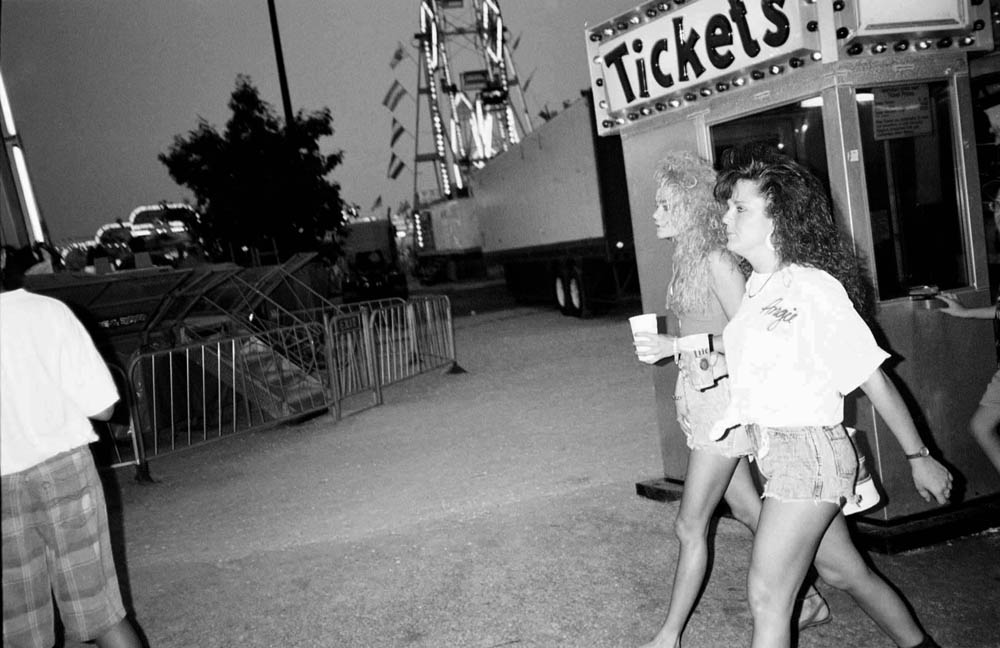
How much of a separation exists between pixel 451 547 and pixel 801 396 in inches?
115

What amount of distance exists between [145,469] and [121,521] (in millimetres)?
1177

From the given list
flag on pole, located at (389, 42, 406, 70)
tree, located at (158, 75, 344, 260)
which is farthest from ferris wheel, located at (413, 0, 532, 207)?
tree, located at (158, 75, 344, 260)

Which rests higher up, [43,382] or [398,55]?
→ [398,55]

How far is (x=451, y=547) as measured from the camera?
16.1 ft

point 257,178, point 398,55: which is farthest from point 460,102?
point 257,178

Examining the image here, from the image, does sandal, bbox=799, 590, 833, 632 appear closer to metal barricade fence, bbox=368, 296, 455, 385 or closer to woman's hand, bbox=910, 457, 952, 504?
woman's hand, bbox=910, 457, 952, 504

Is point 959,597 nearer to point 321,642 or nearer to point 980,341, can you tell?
point 980,341

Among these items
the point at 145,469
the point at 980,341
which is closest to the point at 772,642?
the point at 980,341

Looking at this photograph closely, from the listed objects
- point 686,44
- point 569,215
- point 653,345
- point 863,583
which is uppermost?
point 686,44

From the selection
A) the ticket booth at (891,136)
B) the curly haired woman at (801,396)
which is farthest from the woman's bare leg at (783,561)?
the ticket booth at (891,136)

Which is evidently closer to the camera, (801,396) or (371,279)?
(801,396)

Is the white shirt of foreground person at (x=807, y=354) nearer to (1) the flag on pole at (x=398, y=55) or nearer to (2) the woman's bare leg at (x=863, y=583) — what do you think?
(2) the woman's bare leg at (x=863, y=583)

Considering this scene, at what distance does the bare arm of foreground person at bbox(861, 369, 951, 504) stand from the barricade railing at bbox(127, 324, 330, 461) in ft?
23.7

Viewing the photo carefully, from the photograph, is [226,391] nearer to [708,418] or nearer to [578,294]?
[708,418]
